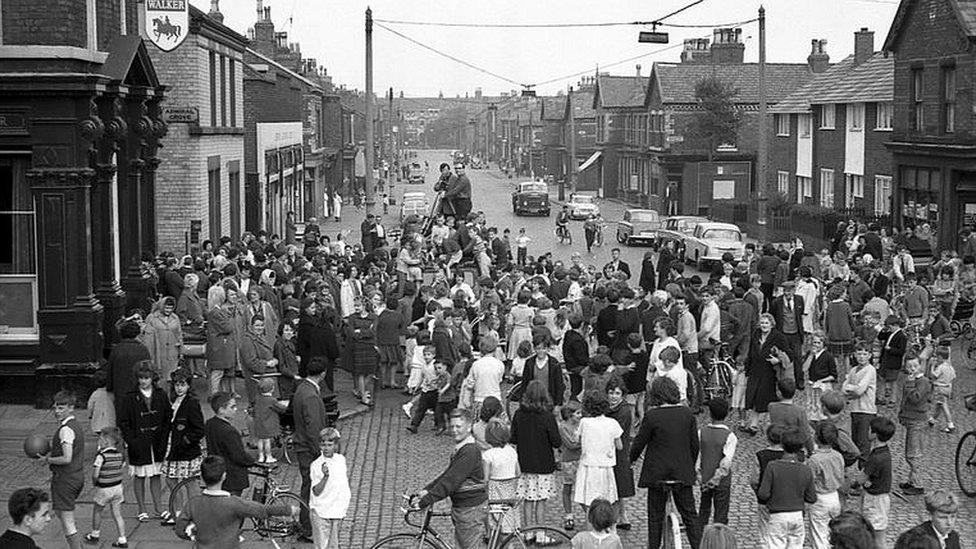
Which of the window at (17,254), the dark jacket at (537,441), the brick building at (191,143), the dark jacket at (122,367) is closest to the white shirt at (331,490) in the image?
the dark jacket at (537,441)

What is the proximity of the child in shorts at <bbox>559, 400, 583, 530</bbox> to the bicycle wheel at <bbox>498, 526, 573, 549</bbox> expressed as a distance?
0.92 m

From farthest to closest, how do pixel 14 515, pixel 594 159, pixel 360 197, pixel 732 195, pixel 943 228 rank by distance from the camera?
pixel 594 159 < pixel 360 197 < pixel 732 195 < pixel 943 228 < pixel 14 515

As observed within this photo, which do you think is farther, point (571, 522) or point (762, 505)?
point (571, 522)

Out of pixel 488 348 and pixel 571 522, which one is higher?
pixel 488 348

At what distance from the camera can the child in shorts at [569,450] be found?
Answer: 13203 millimetres

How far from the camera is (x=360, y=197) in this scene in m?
82.4

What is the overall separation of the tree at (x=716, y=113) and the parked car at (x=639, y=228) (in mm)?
13206

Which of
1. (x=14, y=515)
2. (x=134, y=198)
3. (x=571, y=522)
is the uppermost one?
(x=134, y=198)

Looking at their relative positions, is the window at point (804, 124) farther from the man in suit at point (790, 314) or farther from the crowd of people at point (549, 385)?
the man in suit at point (790, 314)

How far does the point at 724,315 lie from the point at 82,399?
9.65 metres

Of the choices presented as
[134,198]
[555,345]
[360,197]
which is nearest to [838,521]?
[555,345]

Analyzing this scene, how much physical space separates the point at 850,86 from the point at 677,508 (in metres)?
41.1

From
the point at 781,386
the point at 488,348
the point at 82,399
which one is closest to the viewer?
the point at 781,386

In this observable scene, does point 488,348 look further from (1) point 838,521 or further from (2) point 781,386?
(1) point 838,521
